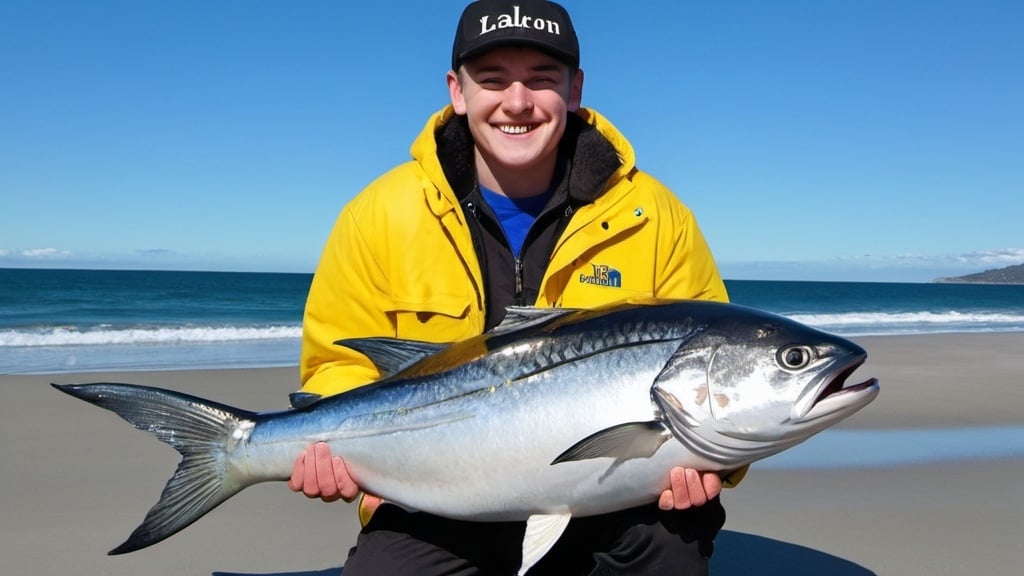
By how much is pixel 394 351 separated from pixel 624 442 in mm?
940

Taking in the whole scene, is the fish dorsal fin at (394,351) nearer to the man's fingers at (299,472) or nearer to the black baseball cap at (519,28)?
the man's fingers at (299,472)

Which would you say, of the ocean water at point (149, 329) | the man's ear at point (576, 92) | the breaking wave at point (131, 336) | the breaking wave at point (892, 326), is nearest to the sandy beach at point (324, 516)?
the man's ear at point (576, 92)

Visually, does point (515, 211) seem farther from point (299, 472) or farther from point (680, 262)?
point (299, 472)

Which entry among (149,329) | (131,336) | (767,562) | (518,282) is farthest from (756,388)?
(149,329)

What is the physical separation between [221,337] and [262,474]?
56.0 feet

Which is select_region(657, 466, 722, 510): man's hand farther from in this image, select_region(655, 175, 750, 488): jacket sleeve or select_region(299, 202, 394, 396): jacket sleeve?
select_region(299, 202, 394, 396): jacket sleeve

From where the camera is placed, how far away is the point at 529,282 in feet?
11.3

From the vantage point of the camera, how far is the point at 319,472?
2.76 metres

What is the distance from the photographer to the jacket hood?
3443mm

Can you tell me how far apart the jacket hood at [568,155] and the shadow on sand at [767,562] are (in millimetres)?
2073

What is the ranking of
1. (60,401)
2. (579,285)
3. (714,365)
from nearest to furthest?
(714,365)
(579,285)
(60,401)

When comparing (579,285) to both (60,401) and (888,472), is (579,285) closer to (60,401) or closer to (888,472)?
(888,472)

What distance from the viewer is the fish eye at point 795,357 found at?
2.39 metres

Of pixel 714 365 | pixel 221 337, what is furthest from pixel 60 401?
pixel 221 337
